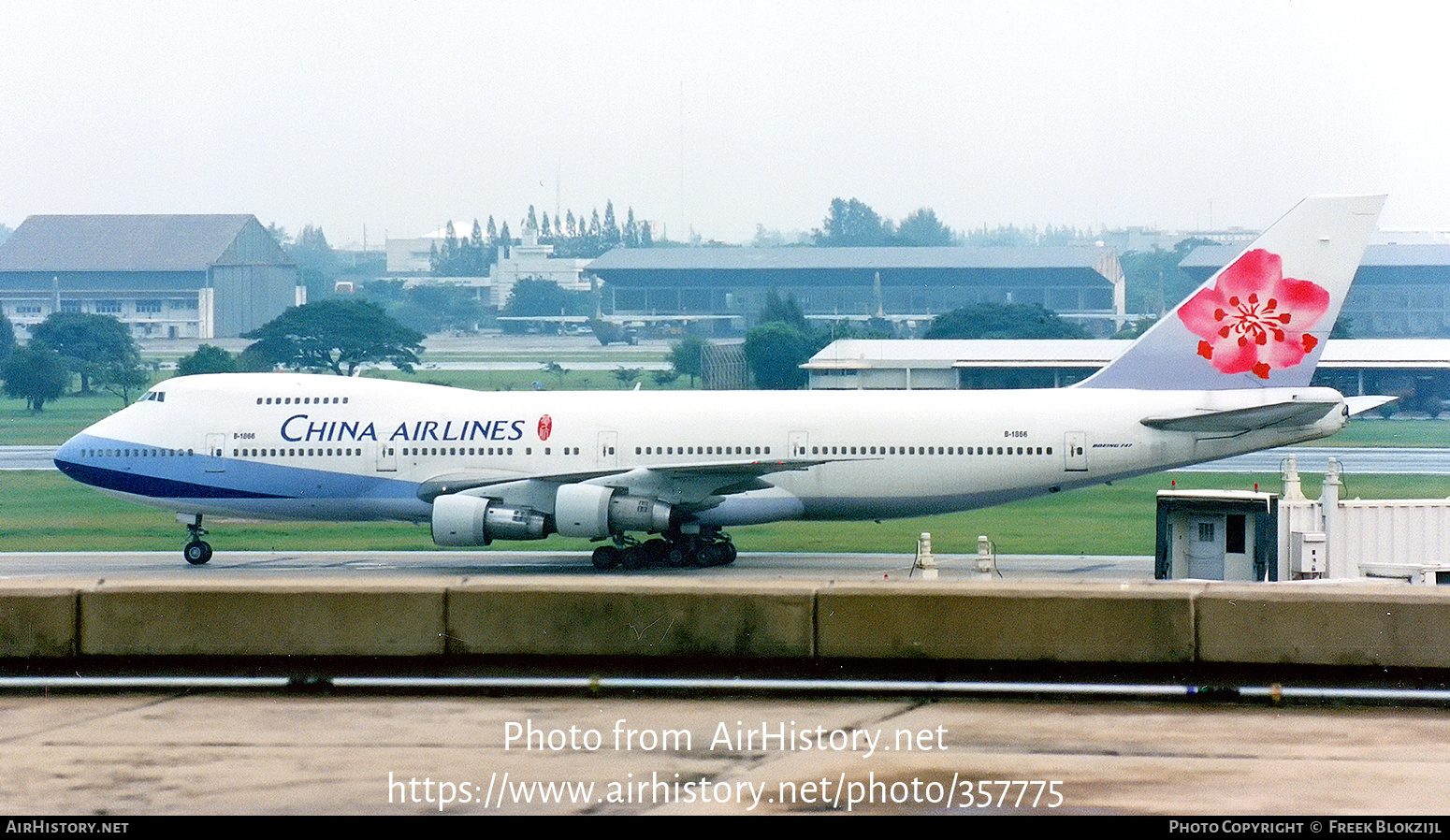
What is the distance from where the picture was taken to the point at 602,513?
1297 inches

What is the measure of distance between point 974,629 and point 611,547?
2137 centimetres

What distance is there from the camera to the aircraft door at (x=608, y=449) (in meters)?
34.7

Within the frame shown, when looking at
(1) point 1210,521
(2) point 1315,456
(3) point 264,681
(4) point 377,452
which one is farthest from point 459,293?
(3) point 264,681

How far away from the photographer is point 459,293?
531 ft

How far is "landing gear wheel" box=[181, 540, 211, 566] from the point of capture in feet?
118

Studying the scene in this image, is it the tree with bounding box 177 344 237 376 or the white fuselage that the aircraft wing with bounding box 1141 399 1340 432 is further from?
the tree with bounding box 177 344 237 376

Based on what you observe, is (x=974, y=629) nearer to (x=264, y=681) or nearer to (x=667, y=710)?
(x=667, y=710)

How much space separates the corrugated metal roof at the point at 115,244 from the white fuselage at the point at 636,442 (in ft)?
367

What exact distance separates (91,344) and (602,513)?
262ft

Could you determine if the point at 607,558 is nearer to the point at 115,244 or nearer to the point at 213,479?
the point at 213,479

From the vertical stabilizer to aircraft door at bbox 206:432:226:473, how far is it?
60.9 feet

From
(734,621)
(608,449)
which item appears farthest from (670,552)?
(734,621)

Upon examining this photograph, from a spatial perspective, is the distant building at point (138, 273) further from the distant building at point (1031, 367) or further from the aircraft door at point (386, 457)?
the aircraft door at point (386, 457)

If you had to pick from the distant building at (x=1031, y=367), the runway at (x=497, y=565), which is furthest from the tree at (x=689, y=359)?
the runway at (x=497, y=565)
